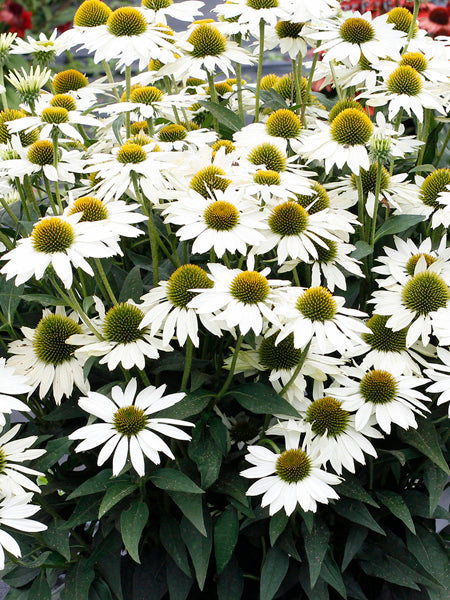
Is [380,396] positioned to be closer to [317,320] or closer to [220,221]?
[317,320]

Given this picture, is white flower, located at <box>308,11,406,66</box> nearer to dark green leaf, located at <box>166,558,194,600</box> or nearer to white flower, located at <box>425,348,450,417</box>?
white flower, located at <box>425,348,450,417</box>

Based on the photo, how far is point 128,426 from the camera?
0.84m

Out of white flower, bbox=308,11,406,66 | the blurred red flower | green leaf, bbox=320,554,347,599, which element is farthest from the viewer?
the blurred red flower

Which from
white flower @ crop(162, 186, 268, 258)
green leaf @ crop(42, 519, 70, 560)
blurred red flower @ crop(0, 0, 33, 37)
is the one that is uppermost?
white flower @ crop(162, 186, 268, 258)

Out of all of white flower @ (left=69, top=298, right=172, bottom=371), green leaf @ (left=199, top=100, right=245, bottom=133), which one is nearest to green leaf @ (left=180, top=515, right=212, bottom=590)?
white flower @ (left=69, top=298, right=172, bottom=371)

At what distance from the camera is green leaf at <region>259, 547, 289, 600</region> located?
887 millimetres

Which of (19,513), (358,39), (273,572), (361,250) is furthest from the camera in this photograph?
(358,39)

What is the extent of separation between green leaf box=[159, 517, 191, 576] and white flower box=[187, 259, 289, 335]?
291mm

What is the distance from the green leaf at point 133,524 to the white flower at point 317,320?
0.90 ft

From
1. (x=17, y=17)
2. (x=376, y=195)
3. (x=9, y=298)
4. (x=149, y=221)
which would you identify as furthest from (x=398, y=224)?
(x=17, y=17)

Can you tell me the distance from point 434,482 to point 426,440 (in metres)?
0.06

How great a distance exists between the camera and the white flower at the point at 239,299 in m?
0.79

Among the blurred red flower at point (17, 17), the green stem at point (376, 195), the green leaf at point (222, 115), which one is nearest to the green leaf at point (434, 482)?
the green stem at point (376, 195)

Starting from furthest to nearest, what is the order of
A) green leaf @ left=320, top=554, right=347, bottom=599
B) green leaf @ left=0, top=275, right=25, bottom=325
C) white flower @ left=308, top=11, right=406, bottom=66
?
1. white flower @ left=308, top=11, right=406, bottom=66
2. green leaf @ left=0, top=275, right=25, bottom=325
3. green leaf @ left=320, top=554, right=347, bottom=599
